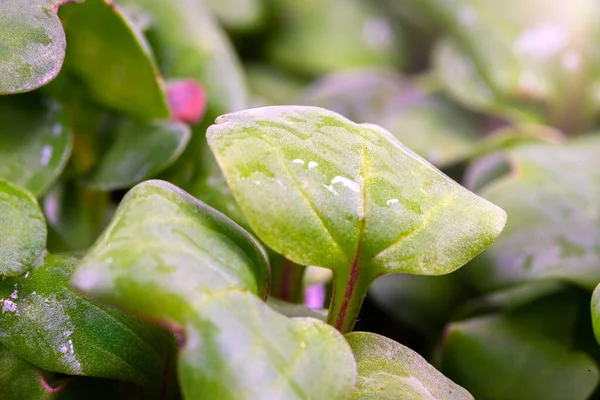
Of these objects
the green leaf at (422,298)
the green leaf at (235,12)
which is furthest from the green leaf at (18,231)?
the green leaf at (235,12)

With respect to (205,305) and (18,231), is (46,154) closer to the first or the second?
(18,231)

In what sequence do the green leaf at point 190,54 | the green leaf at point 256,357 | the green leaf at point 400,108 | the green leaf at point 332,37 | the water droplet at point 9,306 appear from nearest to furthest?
the green leaf at point 256,357 < the water droplet at point 9,306 < the green leaf at point 190,54 < the green leaf at point 400,108 < the green leaf at point 332,37

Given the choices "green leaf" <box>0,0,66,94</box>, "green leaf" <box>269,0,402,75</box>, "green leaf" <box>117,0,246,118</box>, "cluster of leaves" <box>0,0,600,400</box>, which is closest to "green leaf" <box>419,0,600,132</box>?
"cluster of leaves" <box>0,0,600,400</box>

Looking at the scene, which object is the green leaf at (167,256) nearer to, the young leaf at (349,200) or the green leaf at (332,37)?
the young leaf at (349,200)

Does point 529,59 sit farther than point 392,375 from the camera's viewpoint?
Yes

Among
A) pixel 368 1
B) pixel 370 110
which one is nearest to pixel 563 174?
pixel 370 110

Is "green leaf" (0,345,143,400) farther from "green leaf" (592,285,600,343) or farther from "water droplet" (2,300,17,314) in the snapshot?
"green leaf" (592,285,600,343)

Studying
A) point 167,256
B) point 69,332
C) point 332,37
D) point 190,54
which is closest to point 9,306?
point 69,332
